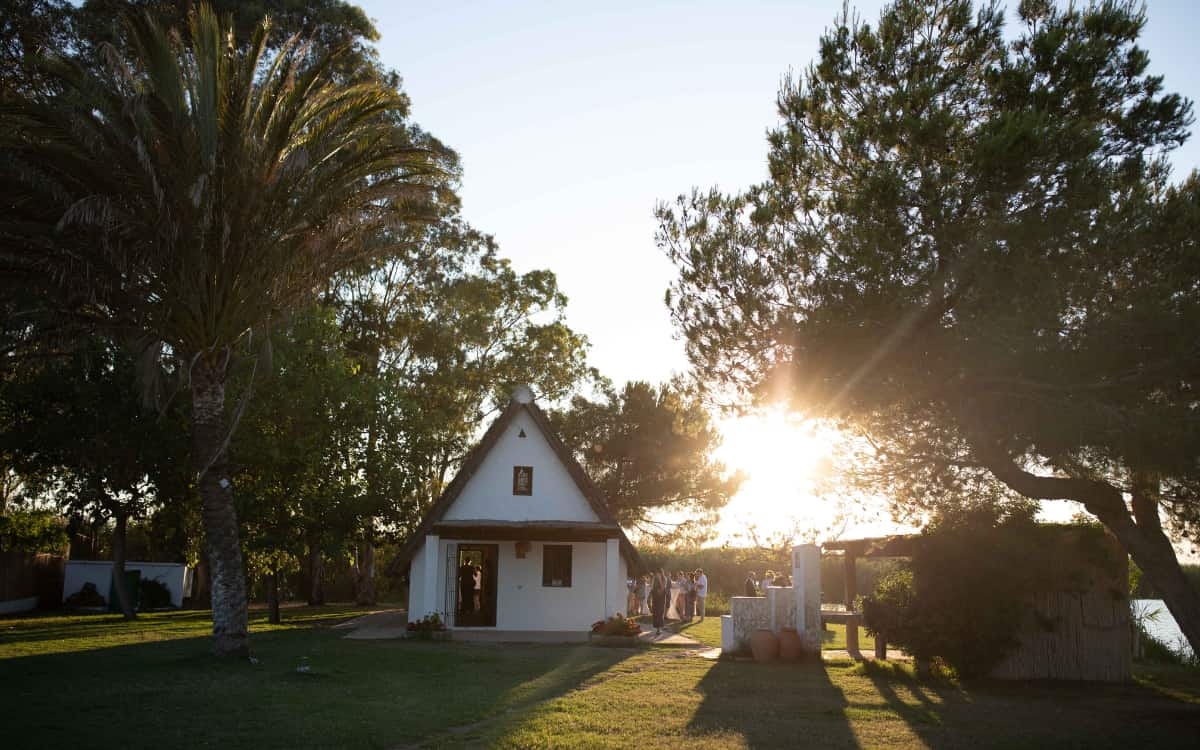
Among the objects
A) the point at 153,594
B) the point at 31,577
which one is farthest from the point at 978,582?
the point at 31,577

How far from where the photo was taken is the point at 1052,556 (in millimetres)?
14547

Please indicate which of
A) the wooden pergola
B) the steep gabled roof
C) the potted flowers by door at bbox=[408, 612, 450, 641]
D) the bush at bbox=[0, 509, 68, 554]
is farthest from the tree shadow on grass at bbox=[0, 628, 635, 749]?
the bush at bbox=[0, 509, 68, 554]

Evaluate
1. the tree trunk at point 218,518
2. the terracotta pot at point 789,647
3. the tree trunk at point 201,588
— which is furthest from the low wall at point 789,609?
the tree trunk at point 201,588

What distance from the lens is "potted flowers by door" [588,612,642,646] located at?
20609 mm

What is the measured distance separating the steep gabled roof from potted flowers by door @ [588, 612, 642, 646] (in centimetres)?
233

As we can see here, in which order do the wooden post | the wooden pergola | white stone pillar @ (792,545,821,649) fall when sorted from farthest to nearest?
the wooden post, white stone pillar @ (792,545,821,649), the wooden pergola

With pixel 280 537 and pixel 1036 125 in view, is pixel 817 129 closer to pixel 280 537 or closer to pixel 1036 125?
pixel 1036 125

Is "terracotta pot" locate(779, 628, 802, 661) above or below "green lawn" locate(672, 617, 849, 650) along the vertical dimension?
above

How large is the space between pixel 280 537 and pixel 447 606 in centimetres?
512

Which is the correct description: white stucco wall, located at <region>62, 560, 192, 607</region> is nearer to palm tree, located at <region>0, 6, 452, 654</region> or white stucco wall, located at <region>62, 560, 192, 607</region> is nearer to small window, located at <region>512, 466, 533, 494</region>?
small window, located at <region>512, 466, 533, 494</region>

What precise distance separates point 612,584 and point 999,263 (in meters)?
15.1

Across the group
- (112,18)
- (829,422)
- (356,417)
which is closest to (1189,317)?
(829,422)

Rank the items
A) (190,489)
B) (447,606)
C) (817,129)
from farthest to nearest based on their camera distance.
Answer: (190,489), (447,606), (817,129)

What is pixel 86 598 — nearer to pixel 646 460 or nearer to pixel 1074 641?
pixel 646 460
